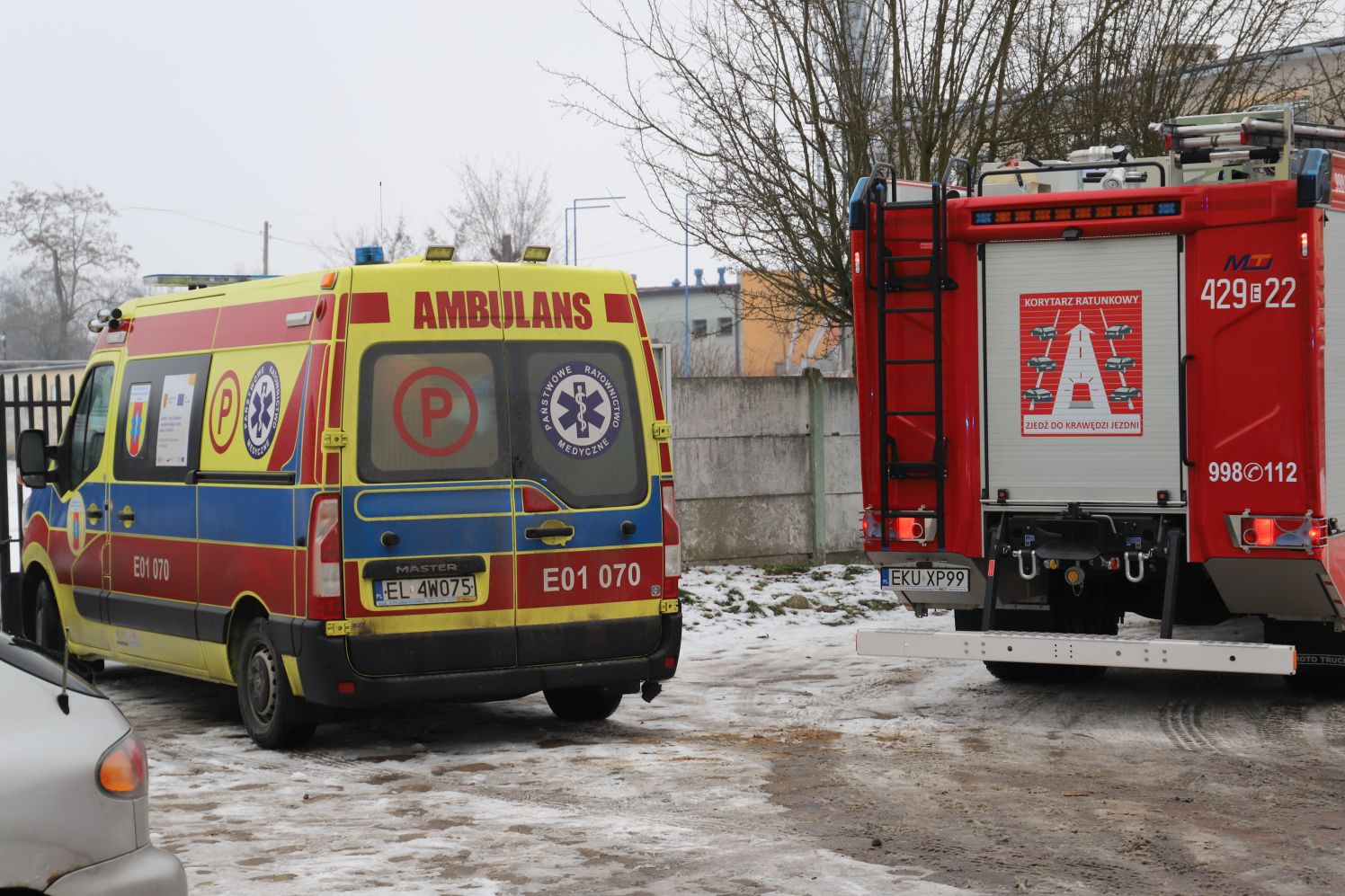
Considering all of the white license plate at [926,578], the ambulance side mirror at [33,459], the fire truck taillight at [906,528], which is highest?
the ambulance side mirror at [33,459]

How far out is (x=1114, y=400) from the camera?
31.7 ft

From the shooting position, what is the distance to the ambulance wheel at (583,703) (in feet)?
31.7

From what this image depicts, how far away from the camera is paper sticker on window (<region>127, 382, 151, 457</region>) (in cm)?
1015

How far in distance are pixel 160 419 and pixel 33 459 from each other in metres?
1.25

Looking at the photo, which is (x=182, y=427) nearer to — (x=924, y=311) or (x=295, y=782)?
(x=295, y=782)

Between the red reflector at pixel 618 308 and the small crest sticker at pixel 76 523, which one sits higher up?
the red reflector at pixel 618 308

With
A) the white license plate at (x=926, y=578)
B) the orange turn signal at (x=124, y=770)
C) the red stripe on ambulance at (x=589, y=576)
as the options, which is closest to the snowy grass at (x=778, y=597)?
the white license plate at (x=926, y=578)

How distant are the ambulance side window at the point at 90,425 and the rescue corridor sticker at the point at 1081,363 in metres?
5.59

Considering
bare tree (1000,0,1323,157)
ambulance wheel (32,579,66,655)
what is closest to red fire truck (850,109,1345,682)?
ambulance wheel (32,579,66,655)

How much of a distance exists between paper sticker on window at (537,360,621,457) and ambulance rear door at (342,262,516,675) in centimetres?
26

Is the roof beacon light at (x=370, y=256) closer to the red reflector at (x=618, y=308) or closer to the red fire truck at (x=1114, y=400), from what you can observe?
the red reflector at (x=618, y=308)

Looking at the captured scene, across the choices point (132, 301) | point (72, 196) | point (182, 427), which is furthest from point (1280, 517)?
point (72, 196)

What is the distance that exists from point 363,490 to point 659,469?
1662 mm

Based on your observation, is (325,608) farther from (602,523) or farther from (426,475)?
(602,523)
